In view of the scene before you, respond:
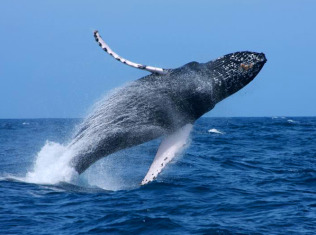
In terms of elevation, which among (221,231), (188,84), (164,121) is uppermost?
(188,84)

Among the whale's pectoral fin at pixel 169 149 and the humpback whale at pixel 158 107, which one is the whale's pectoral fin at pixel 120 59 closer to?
the humpback whale at pixel 158 107

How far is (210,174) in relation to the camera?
→ 14055 millimetres

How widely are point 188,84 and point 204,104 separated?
55 cm

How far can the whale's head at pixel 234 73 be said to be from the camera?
11.0 meters

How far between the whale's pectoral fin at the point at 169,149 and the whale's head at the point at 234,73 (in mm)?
1032

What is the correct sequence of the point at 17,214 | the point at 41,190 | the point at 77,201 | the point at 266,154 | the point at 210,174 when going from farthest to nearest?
the point at 266,154 → the point at 210,174 → the point at 41,190 → the point at 77,201 → the point at 17,214

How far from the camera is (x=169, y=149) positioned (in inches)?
437

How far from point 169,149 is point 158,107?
1005mm

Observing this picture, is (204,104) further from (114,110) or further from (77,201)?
(77,201)

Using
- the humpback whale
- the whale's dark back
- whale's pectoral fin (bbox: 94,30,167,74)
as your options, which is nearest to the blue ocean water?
the humpback whale

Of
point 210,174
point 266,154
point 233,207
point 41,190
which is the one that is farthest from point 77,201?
point 266,154

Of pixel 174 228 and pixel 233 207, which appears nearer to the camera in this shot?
pixel 174 228

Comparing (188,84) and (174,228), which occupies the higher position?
(188,84)

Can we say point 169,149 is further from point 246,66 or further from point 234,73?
point 246,66
